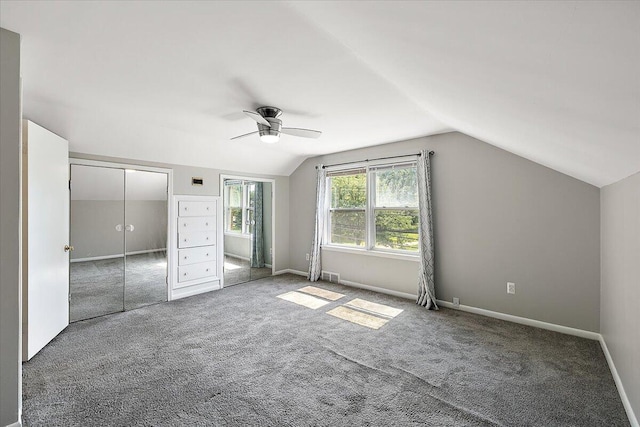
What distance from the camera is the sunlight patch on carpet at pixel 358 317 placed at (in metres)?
3.37

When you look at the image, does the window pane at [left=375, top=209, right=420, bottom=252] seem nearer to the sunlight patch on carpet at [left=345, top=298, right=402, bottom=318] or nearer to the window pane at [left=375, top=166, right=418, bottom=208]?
the window pane at [left=375, top=166, right=418, bottom=208]

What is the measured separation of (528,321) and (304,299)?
277 centimetres

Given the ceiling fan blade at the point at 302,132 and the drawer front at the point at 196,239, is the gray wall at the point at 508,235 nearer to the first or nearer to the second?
the ceiling fan blade at the point at 302,132

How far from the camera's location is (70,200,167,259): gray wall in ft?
11.6

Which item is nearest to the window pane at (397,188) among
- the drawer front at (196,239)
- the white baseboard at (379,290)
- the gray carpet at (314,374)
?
the white baseboard at (379,290)

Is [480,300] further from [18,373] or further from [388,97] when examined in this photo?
[18,373]

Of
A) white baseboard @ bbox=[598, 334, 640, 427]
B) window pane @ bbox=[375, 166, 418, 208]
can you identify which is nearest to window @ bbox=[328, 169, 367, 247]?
window pane @ bbox=[375, 166, 418, 208]

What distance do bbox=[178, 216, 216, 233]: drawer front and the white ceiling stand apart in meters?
1.42

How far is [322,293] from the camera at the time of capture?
15.0 ft

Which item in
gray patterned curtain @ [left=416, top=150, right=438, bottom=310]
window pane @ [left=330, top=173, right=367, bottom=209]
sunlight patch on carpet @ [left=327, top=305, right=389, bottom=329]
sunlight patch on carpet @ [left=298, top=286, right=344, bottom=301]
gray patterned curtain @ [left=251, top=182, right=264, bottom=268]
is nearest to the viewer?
sunlight patch on carpet @ [left=327, top=305, right=389, bottom=329]

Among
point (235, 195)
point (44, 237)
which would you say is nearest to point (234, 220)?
point (235, 195)

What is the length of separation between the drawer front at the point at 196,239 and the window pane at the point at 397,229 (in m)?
2.71

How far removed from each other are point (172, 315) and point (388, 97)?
3542mm

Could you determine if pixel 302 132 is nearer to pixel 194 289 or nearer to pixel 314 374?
pixel 314 374
